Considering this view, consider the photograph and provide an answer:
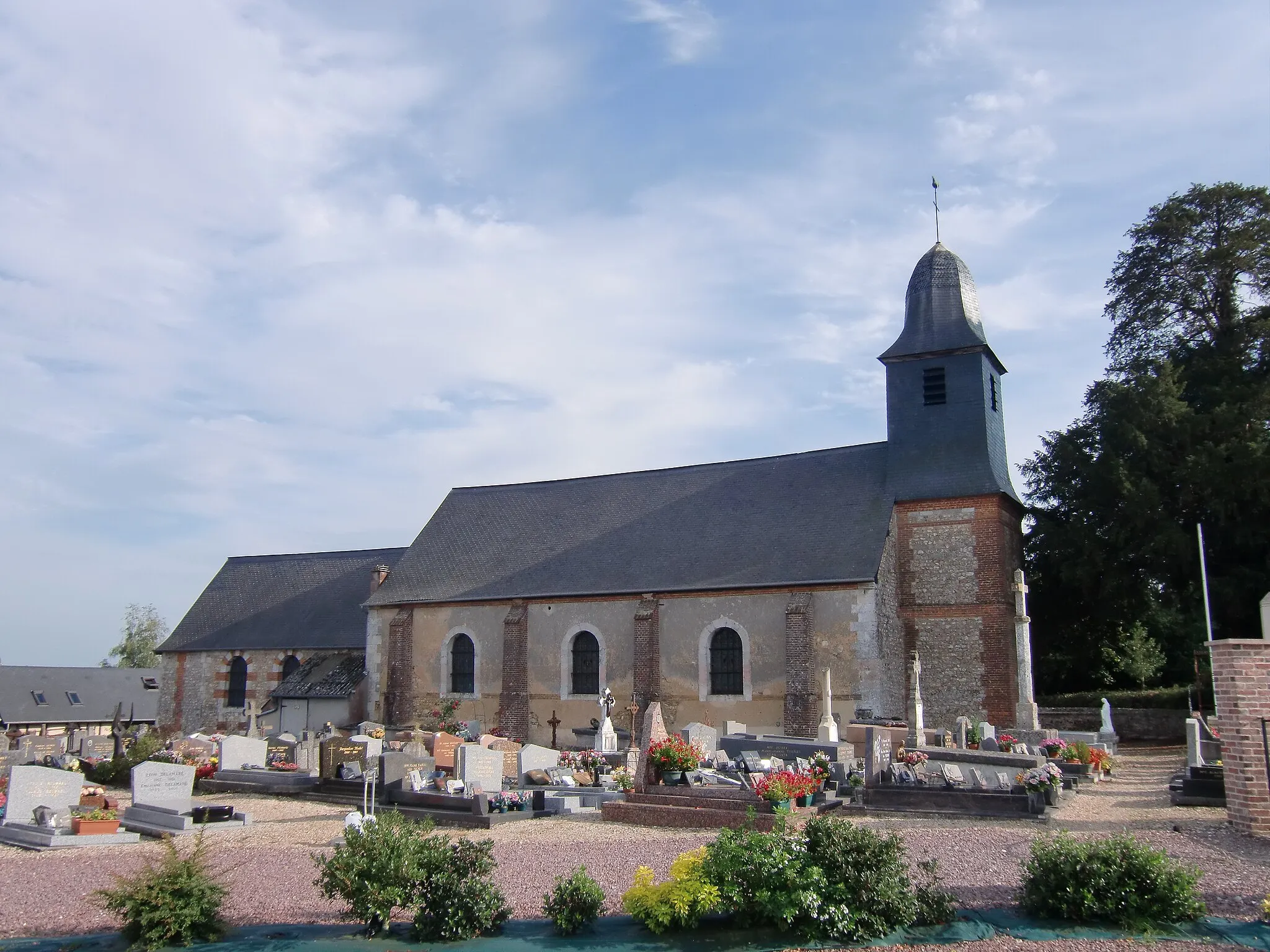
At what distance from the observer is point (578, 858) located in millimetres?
10430

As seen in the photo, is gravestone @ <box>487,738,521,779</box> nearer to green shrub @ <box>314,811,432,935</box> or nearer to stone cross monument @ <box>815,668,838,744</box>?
stone cross monument @ <box>815,668,838,744</box>

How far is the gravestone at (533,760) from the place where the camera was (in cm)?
1692

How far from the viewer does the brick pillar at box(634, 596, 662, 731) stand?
965 inches

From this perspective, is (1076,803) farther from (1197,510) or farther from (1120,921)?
(1197,510)

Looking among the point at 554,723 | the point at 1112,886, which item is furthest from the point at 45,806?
the point at 554,723

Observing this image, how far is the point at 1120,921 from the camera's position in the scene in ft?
22.9

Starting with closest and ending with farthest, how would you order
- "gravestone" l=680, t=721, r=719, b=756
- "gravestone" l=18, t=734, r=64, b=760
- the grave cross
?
"gravestone" l=680, t=721, r=719, b=756
"gravestone" l=18, t=734, r=64, b=760
the grave cross

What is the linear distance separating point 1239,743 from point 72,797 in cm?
1381

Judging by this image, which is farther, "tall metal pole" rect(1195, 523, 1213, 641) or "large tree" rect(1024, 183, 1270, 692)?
"large tree" rect(1024, 183, 1270, 692)

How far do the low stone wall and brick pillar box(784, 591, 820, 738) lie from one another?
324 inches

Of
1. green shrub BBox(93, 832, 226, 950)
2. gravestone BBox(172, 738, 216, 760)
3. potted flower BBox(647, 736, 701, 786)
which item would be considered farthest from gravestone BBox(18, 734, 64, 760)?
green shrub BBox(93, 832, 226, 950)

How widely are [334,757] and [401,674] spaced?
11.8m

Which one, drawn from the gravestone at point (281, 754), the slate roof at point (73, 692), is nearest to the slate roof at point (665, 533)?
the gravestone at point (281, 754)

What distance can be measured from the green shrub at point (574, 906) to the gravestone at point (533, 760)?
30.8ft
